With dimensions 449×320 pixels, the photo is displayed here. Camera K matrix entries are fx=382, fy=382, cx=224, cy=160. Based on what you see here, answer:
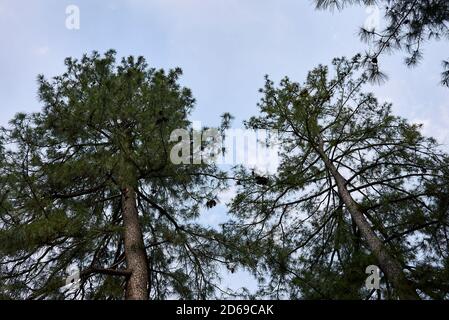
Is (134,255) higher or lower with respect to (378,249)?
higher

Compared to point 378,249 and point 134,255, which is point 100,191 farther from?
point 378,249

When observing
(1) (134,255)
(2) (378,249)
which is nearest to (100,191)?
(1) (134,255)

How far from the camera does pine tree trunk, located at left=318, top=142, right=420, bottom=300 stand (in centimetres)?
488

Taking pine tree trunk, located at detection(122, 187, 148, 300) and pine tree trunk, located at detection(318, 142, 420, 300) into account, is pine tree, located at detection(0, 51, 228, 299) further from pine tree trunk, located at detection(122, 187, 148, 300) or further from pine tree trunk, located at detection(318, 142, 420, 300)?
pine tree trunk, located at detection(318, 142, 420, 300)

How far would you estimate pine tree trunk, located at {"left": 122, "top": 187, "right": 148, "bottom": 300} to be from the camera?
4.98 metres

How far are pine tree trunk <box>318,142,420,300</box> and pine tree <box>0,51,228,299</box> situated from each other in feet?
7.66

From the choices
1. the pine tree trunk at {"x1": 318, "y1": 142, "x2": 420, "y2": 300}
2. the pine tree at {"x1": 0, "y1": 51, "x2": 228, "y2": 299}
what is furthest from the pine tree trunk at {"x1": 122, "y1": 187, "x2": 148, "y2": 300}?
the pine tree trunk at {"x1": 318, "y1": 142, "x2": 420, "y2": 300}

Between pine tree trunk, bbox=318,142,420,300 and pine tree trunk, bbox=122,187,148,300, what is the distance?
331 cm

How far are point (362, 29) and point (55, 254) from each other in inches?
222

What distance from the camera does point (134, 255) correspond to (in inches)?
215

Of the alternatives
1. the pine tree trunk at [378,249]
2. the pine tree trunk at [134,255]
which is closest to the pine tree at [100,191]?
the pine tree trunk at [134,255]

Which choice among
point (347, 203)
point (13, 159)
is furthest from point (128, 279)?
point (347, 203)

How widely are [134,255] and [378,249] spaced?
3.57m

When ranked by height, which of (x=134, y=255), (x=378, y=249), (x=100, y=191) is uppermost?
(x=100, y=191)
